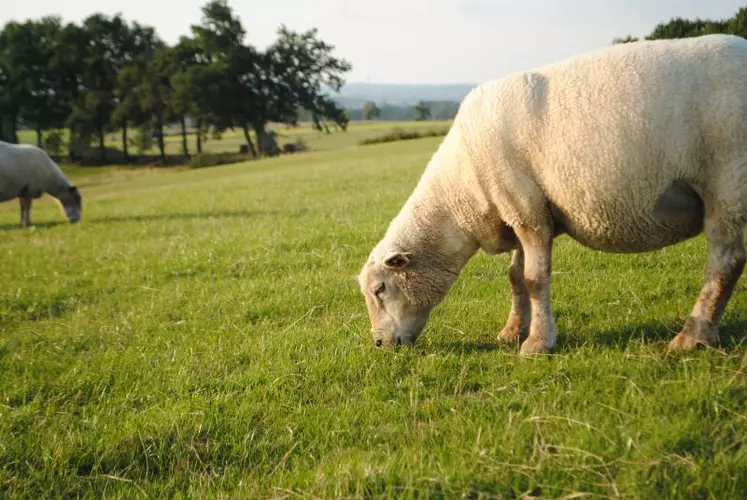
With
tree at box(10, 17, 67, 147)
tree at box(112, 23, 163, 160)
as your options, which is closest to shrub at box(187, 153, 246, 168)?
tree at box(112, 23, 163, 160)

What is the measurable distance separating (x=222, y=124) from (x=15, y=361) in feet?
200

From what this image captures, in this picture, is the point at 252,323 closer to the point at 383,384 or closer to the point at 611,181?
the point at 383,384

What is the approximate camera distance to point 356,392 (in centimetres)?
446

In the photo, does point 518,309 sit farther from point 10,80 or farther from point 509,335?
point 10,80

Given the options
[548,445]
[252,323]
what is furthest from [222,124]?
[548,445]

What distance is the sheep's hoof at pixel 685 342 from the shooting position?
4473 mm

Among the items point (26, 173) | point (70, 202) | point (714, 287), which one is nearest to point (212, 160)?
point (70, 202)

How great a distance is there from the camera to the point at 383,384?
454 cm

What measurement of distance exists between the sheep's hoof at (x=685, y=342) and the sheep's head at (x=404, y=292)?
191cm

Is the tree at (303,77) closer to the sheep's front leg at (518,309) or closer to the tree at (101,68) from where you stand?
the tree at (101,68)

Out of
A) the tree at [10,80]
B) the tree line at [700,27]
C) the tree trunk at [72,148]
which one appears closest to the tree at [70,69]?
the tree trunk at [72,148]

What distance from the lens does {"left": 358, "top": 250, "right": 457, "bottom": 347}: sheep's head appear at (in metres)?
5.45

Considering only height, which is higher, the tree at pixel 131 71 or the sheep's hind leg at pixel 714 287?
the tree at pixel 131 71

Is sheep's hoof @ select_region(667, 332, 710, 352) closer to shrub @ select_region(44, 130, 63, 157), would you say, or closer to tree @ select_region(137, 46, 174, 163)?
tree @ select_region(137, 46, 174, 163)
